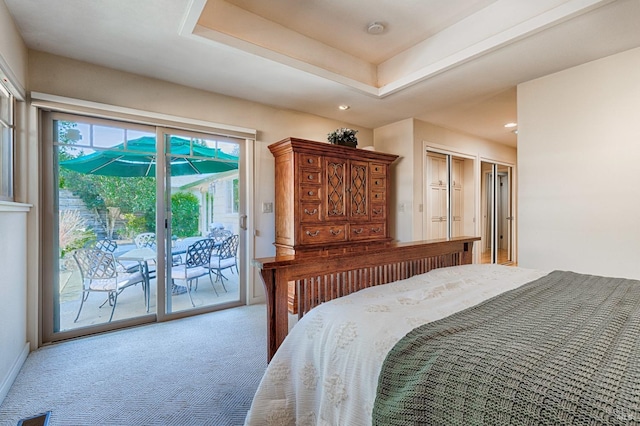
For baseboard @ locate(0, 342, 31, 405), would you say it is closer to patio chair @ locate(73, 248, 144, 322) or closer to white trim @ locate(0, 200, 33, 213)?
patio chair @ locate(73, 248, 144, 322)

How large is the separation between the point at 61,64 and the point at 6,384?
2.43 metres

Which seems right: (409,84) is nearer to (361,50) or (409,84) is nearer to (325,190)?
(361,50)

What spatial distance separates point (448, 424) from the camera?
31.8 inches

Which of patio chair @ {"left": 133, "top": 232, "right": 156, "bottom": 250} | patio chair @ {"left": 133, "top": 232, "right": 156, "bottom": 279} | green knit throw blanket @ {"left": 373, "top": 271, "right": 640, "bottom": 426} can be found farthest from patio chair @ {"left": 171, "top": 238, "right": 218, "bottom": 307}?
green knit throw blanket @ {"left": 373, "top": 271, "right": 640, "bottom": 426}

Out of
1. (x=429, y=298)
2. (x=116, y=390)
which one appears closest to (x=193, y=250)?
(x=116, y=390)

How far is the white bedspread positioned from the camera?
1.06 metres

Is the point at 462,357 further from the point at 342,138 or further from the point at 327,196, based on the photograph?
the point at 342,138

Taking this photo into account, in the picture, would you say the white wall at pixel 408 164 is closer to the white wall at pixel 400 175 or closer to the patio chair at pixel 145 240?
the white wall at pixel 400 175

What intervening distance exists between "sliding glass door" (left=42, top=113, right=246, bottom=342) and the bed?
215 centimetres

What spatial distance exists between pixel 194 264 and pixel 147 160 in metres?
1.16

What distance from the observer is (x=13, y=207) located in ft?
6.63

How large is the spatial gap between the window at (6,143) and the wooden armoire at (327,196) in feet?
7.22

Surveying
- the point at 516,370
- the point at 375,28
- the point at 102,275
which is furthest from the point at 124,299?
the point at 375,28

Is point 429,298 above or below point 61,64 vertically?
below
